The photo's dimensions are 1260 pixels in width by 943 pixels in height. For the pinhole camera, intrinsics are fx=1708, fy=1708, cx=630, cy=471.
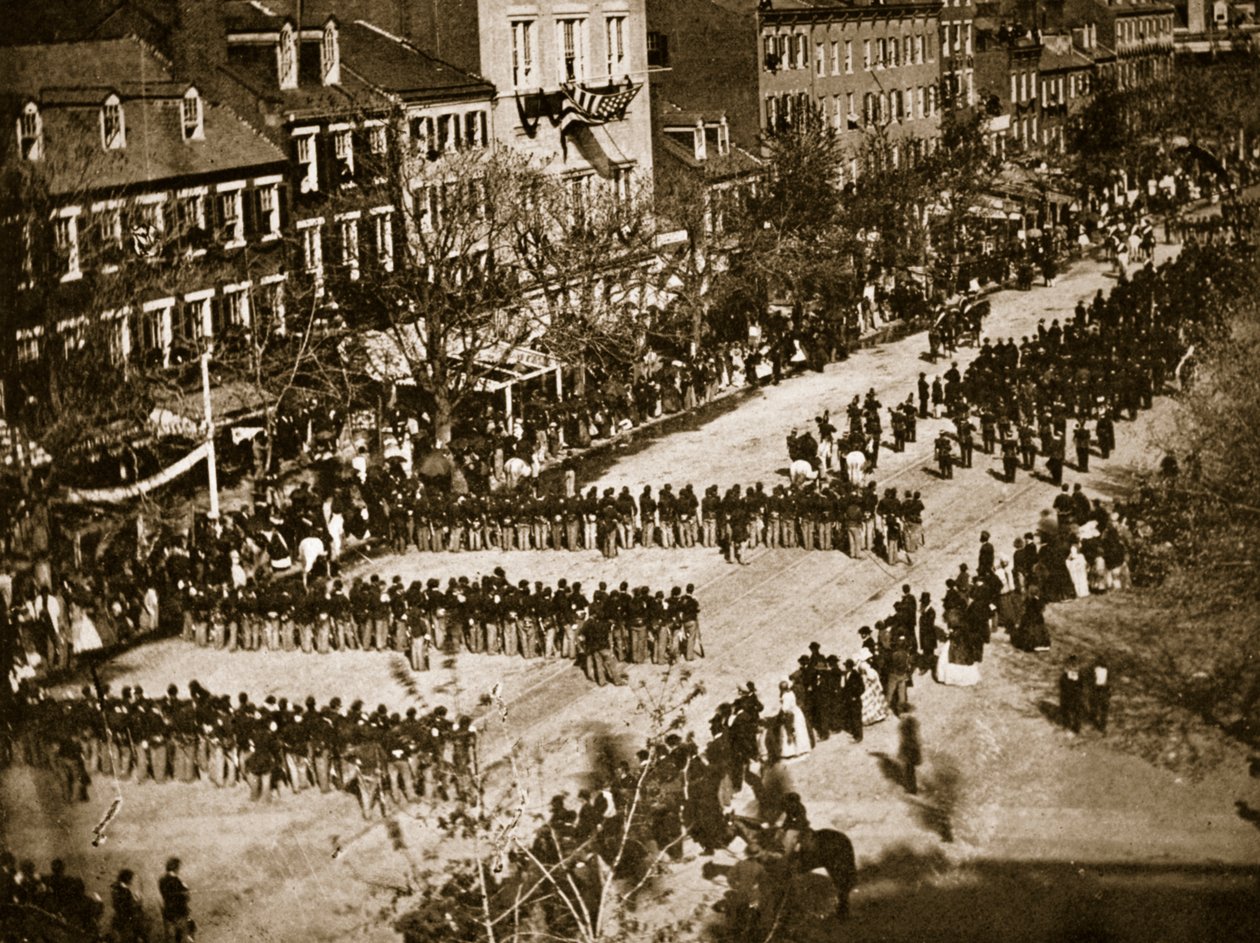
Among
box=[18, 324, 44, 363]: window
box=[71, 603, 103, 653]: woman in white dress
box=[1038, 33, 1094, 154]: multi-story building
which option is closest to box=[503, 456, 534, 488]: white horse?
box=[18, 324, 44, 363]: window

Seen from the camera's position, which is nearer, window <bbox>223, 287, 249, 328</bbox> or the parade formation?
the parade formation

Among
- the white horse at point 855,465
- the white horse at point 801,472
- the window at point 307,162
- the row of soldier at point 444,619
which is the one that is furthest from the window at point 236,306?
the white horse at point 855,465

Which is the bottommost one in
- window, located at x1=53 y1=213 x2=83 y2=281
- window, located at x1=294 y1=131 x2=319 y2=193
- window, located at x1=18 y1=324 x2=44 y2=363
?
window, located at x1=18 y1=324 x2=44 y2=363

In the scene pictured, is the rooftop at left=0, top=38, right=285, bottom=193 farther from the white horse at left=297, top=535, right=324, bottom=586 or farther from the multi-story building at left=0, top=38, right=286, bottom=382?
the white horse at left=297, top=535, right=324, bottom=586

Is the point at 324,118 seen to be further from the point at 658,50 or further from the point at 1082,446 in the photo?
the point at 658,50

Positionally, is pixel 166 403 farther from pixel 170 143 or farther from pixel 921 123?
pixel 921 123
